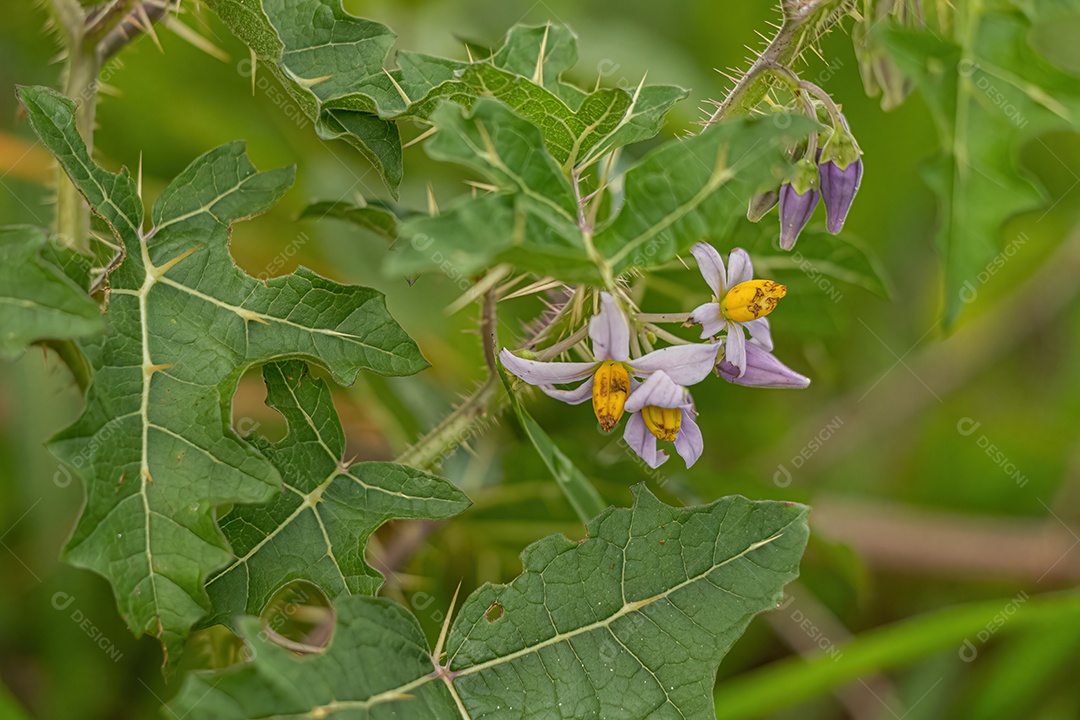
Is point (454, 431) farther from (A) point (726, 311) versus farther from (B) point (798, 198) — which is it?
(B) point (798, 198)

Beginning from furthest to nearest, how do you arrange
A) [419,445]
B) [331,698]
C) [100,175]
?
[419,445] → [100,175] → [331,698]

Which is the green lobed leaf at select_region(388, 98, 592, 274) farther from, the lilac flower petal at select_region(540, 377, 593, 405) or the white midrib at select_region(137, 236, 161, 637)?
the white midrib at select_region(137, 236, 161, 637)

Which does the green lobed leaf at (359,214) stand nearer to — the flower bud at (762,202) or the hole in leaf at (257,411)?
the flower bud at (762,202)

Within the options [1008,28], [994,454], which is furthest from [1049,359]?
[1008,28]

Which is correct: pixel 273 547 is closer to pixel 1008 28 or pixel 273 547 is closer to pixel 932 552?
pixel 1008 28

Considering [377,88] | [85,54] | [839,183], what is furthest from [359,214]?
[839,183]

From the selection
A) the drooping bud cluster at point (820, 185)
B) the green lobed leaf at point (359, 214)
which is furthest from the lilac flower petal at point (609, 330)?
the green lobed leaf at point (359, 214)
